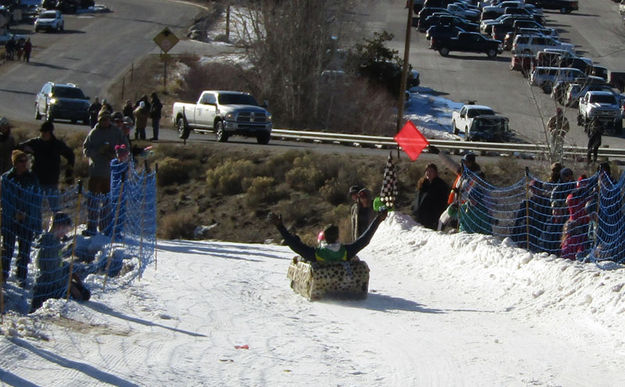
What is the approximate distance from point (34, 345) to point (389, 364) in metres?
3.43

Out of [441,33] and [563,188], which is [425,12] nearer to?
[441,33]

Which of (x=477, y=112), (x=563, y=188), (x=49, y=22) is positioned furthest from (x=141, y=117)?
(x=49, y=22)

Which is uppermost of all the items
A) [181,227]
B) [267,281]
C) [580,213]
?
[580,213]

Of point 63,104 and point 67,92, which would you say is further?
point 67,92

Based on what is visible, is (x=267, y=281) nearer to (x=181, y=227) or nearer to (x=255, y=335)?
(x=255, y=335)

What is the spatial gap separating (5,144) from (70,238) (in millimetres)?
3400

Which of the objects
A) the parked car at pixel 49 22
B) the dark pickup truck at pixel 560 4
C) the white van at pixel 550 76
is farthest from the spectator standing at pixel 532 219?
the dark pickup truck at pixel 560 4

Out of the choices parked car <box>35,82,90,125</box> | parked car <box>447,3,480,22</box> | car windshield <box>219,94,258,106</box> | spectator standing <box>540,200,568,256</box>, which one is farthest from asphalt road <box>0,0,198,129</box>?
spectator standing <box>540,200,568,256</box>

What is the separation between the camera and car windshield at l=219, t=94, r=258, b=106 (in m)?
37.2

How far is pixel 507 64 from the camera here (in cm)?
6819

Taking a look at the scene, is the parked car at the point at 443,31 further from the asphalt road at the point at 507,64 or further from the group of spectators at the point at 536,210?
the group of spectators at the point at 536,210

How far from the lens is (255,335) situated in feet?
37.7

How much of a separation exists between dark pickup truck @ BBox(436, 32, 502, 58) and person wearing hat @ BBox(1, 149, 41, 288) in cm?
5943

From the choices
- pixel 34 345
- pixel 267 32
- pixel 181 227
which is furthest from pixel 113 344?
pixel 267 32
